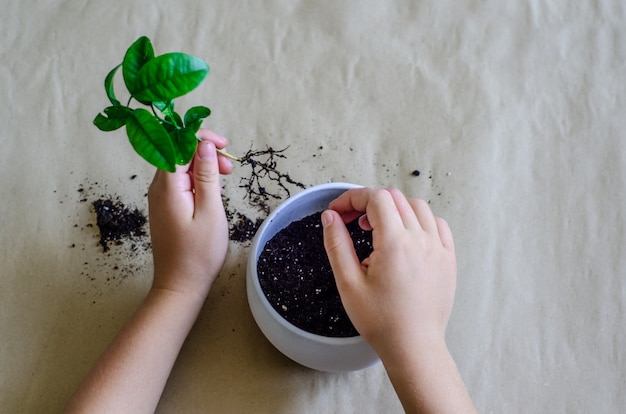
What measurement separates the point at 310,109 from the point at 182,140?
0.42m

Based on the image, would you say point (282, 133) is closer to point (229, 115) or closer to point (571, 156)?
point (229, 115)

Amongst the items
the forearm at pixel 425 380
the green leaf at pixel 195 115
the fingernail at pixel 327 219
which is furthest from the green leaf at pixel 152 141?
the forearm at pixel 425 380

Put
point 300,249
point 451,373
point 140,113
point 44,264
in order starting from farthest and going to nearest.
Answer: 1. point 44,264
2. point 300,249
3. point 451,373
4. point 140,113

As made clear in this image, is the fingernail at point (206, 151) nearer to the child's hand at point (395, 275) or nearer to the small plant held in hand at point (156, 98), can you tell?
the small plant held in hand at point (156, 98)

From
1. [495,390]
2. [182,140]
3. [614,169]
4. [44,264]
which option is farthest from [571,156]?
[44,264]

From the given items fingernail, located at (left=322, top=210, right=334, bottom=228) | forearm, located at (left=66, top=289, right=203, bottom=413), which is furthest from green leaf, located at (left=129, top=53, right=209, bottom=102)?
forearm, located at (left=66, top=289, right=203, bottom=413)

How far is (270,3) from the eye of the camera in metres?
1.06

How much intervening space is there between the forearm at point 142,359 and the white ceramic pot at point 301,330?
12 cm

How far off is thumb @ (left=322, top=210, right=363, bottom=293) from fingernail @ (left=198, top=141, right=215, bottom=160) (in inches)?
6.5

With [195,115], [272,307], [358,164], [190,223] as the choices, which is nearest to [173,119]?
[195,115]

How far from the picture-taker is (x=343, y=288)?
0.67 metres

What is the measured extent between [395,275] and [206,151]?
284 mm

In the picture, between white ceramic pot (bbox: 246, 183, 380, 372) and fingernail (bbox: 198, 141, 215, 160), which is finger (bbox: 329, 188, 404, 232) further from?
fingernail (bbox: 198, 141, 215, 160)

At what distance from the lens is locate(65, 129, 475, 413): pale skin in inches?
26.1
